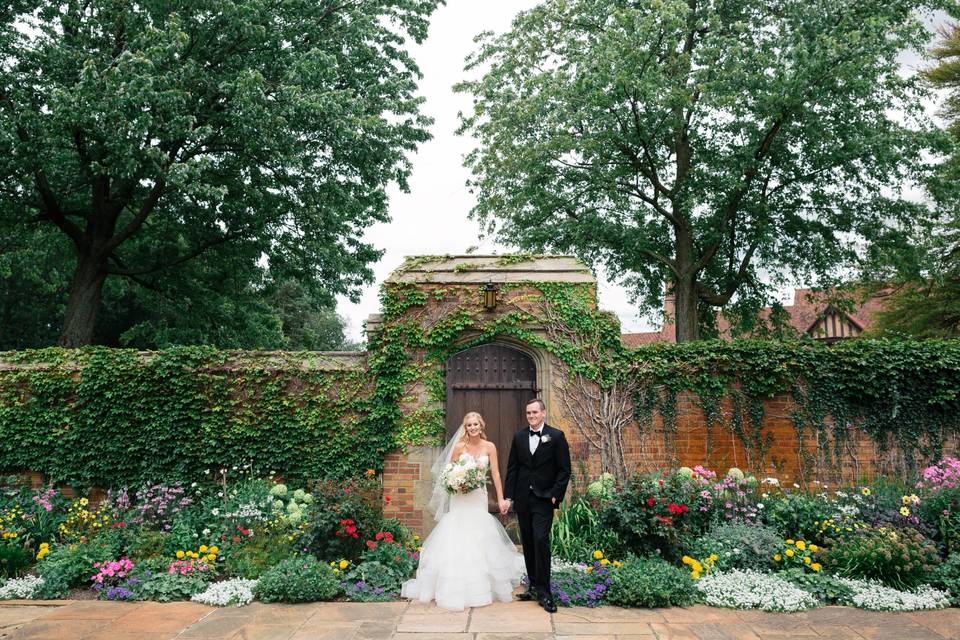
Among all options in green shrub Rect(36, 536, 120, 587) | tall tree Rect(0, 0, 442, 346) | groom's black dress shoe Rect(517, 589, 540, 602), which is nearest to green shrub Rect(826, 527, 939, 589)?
groom's black dress shoe Rect(517, 589, 540, 602)

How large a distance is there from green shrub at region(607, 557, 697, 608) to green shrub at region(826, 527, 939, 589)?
1683mm

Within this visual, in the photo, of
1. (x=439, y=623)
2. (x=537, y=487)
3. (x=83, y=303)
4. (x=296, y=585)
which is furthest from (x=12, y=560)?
(x=83, y=303)

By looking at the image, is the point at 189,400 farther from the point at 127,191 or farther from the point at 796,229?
the point at 796,229

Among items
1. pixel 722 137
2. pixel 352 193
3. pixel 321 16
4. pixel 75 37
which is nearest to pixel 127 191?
pixel 75 37

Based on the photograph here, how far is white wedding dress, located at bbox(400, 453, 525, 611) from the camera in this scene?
18.5ft

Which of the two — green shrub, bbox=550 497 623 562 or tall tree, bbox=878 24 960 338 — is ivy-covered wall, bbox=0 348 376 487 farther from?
tall tree, bbox=878 24 960 338


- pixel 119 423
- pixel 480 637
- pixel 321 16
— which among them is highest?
pixel 321 16

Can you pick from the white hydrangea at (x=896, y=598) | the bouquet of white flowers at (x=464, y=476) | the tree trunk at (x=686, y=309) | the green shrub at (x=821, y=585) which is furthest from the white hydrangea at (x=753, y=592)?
the tree trunk at (x=686, y=309)

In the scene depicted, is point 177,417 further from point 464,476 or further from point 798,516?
point 798,516

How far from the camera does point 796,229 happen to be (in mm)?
15742

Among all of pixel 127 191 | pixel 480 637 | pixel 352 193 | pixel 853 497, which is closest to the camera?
pixel 480 637

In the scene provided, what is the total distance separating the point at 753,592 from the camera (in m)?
5.66

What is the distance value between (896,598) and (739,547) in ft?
4.61

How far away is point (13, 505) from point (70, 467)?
820 mm
